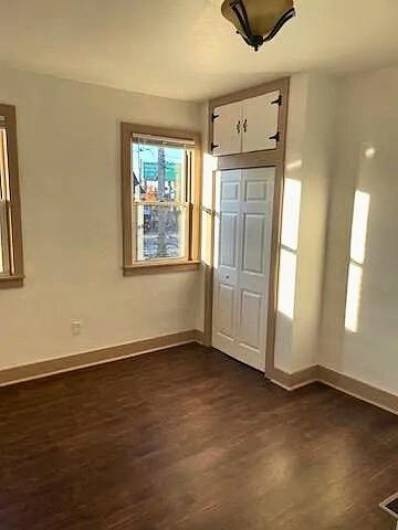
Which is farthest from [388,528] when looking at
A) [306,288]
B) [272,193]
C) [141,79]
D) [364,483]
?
[141,79]

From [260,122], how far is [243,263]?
129 centimetres

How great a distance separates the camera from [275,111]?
3348 mm

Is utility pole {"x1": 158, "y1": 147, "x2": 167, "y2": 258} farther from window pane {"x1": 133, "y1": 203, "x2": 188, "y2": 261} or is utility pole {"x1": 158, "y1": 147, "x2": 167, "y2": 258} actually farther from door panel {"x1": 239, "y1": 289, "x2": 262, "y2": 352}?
door panel {"x1": 239, "y1": 289, "x2": 262, "y2": 352}

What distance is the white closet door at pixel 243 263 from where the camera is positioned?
11.9ft

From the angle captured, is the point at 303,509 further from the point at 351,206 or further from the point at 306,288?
the point at 351,206

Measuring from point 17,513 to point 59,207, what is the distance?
2.32m

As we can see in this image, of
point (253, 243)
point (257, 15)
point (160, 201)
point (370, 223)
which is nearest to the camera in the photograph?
point (257, 15)

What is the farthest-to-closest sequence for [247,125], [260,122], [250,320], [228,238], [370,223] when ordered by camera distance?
[228,238]
[250,320]
[247,125]
[260,122]
[370,223]

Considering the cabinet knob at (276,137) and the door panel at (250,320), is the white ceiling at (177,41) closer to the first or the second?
the cabinet knob at (276,137)

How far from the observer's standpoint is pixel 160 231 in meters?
4.22

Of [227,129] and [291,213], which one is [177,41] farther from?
[291,213]

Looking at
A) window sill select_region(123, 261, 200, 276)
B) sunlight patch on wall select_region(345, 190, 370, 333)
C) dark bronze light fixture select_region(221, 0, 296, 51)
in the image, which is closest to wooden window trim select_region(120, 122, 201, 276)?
window sill select_region(123, 261, 200, 276)

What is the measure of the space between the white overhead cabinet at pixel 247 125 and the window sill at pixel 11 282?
220cm

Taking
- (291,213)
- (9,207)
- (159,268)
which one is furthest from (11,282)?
(291,213)
